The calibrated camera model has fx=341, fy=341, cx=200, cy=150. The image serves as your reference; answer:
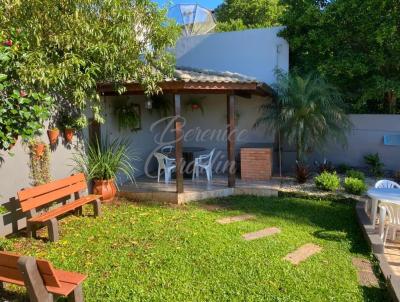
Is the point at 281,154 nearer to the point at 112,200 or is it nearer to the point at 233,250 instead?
the point at 112,200

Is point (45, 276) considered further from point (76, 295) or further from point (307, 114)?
point (307, 114)

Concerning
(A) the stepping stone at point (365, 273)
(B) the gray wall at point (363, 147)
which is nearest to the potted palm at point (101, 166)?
(A) the stepping stone at point (365, 273)

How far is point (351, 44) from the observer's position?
34.7 ft

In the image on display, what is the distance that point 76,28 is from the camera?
5.74m

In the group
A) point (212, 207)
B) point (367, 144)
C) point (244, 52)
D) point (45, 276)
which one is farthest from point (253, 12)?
point (45, 276)

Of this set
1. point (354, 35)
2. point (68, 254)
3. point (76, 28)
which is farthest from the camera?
point (354, 35)

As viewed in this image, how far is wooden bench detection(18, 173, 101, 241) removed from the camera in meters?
5.74

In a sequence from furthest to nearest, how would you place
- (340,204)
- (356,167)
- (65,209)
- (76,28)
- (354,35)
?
1. (356,167)
2. (354,35)
3. (340,204)
4. (65,209)
5. (76,28)

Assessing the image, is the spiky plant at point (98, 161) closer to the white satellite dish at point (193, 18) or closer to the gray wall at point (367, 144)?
the gray wall at point (367, 144)

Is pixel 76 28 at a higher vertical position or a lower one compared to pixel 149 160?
higher

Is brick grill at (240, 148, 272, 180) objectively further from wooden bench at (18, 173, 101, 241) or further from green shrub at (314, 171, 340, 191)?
wooden bench at (18, 173, 101, 241)

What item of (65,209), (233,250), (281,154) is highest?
(281,154)

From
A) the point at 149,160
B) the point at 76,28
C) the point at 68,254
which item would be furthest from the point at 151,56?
the point at 149,160

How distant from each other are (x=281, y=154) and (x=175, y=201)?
476 centimetres
